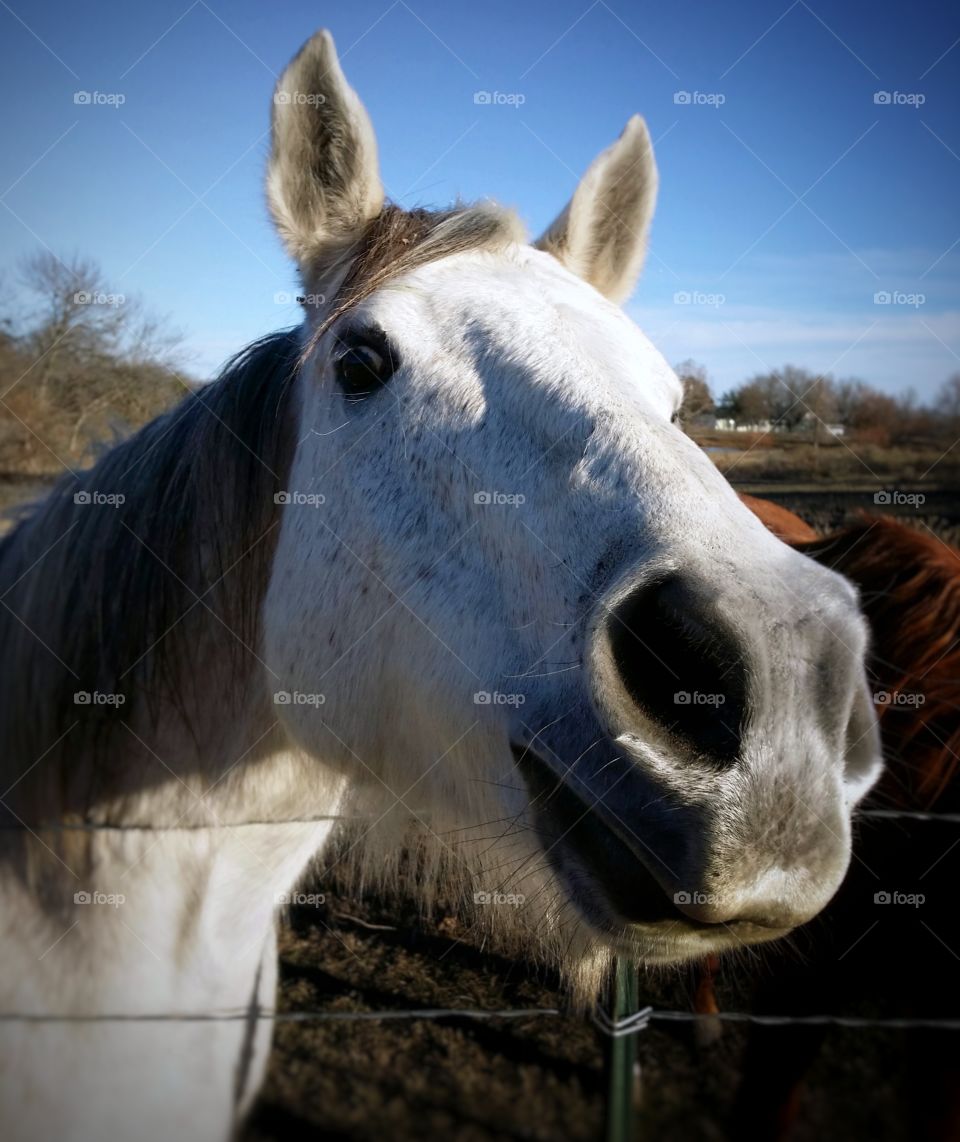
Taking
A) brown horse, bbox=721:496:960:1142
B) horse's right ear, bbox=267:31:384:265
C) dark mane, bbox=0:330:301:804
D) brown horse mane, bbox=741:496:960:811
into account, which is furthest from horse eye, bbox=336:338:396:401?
brown horse, bbox=721:496:960:1142

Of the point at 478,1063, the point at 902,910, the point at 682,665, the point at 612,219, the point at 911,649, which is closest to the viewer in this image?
the point at 682,665

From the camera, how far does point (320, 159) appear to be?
2.20 m

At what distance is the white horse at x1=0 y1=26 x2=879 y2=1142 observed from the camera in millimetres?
1238

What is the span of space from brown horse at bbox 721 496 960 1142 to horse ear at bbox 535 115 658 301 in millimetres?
1792

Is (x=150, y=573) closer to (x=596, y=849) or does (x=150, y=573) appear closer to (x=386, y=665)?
(x=386, y=665)

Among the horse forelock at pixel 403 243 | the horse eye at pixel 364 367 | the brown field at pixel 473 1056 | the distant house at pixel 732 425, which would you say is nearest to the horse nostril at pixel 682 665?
the horse eye at pixel 364 367

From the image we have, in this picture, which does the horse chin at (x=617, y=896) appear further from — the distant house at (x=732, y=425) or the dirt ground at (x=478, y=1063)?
the distant house at (x=732, y=425)

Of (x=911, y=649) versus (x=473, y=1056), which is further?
(x=473, y=1056)

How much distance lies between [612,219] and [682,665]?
205 cm

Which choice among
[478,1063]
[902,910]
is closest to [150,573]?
[902,910]

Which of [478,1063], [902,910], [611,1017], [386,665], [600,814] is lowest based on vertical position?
[478,1063]

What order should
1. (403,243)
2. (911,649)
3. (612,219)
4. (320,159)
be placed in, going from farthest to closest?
(911,649) < (612,219) < (320,159) < (403,243)

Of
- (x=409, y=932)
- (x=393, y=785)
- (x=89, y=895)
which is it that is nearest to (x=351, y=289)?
(x=393, y=785)

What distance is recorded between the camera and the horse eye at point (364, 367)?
186 cm
